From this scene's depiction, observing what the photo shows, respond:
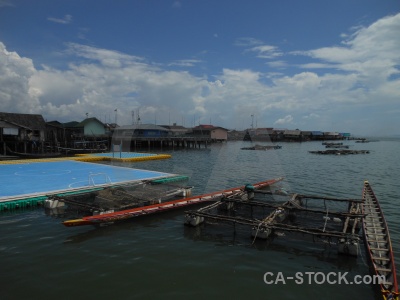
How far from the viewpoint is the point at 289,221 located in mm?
13203

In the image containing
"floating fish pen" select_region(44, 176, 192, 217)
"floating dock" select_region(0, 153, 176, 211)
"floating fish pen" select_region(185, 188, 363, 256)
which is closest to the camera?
"floating fish pen" select_region(185, 188, 363, 256)

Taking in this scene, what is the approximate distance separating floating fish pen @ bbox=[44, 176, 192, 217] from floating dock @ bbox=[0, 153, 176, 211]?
1119 mm

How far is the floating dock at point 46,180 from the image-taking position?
14.4 m

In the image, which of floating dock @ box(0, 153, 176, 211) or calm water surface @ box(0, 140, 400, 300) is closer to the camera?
calm water surface @ box(0, 140, 400, 300)

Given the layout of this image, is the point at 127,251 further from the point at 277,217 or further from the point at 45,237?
the point at 277,217

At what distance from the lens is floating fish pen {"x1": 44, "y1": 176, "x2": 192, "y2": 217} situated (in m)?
13.0

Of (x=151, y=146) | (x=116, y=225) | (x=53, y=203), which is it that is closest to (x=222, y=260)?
(x=116, y=225)

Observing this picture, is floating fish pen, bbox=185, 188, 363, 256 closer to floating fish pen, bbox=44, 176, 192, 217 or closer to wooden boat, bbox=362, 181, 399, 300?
wooden boat, bbox=362, 181, 399, 300

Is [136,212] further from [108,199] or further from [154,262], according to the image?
[154,262]

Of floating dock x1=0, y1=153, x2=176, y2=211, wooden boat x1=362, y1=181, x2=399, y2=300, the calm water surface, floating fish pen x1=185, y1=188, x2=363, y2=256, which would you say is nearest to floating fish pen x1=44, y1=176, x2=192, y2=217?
the calm water surface

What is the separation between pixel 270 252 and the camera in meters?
9.90

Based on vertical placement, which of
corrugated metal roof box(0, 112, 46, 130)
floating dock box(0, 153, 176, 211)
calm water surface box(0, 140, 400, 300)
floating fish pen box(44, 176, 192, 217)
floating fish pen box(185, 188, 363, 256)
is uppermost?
corrugated metal roof box(0, 112, 46, 130)

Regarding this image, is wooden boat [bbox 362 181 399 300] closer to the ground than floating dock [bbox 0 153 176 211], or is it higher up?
closer to the ground

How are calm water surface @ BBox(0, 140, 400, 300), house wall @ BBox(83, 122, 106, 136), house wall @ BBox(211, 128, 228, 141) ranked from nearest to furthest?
calm water surface @ BBox(0, 140, 400, 300) < house wall @ BBox(83, 122, 106, 136) < house wall @ BBox(211, 128, 228, 141)
